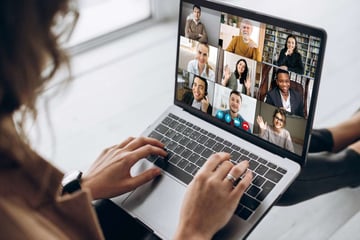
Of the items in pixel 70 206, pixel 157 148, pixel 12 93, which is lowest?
pixel 157 148

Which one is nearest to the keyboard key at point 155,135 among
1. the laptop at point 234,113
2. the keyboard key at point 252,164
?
the laptop at point 234,113

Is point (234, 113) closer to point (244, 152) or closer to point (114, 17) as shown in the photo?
point (244, 152)

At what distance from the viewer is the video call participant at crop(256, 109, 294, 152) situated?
0.88 m

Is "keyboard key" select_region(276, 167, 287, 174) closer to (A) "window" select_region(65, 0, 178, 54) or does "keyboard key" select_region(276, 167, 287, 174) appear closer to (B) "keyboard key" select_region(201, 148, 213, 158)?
(B) "keyboard key" select_region(201, 148, 213, 158)

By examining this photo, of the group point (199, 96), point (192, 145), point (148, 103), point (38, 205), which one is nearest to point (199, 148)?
point (192, 145)

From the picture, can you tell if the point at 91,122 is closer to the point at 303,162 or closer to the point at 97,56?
the point at 97,56

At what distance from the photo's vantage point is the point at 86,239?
56 cm

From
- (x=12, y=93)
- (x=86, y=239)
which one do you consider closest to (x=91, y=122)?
(x=86, y=239)

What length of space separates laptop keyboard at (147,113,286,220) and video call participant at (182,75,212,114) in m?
0.04

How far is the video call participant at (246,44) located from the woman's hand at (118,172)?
250 millimetres

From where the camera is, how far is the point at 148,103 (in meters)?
1.78

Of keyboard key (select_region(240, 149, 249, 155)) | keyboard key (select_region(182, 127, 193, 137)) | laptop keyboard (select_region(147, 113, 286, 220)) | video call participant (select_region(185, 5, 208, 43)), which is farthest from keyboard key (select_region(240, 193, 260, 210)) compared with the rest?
video call participant (select_region(185, 5, 208, 43))

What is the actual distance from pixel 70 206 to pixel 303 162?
1.64 ft

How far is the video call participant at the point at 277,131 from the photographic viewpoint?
881 mm
